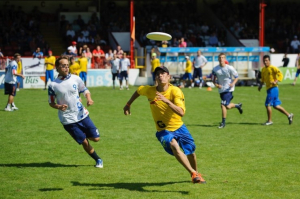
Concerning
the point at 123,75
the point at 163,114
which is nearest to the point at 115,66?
the point at 123,75

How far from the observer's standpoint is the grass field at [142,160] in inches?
313

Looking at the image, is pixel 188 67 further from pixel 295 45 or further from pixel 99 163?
pixel 99 163

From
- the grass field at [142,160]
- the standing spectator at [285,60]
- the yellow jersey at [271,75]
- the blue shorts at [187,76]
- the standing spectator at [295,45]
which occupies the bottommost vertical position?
the grass field at [142,160]

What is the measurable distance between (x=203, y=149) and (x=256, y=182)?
10.1 feet

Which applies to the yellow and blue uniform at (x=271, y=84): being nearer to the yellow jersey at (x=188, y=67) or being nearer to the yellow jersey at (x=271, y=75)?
the yellow jersey at (x=271, y=75)

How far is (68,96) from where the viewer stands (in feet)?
30.3

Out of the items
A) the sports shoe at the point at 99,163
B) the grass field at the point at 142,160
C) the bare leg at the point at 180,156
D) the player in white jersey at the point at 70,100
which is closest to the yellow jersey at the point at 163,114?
the bare leg at the point at 180,156

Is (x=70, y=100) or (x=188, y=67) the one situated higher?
(x=188, y=67)

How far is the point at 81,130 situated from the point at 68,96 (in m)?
0.67

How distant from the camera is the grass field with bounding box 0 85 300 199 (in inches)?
313

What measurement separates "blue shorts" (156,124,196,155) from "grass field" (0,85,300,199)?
0.61 metres

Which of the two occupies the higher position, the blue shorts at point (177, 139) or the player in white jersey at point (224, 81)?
the player in white jersey at point (224, 81)

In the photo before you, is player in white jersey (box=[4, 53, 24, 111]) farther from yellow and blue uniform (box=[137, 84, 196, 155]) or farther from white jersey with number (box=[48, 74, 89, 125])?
yellow and blue uniform (box=[137, 84, 196, 155])

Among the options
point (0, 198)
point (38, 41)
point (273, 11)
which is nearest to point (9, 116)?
point (0, 198)
